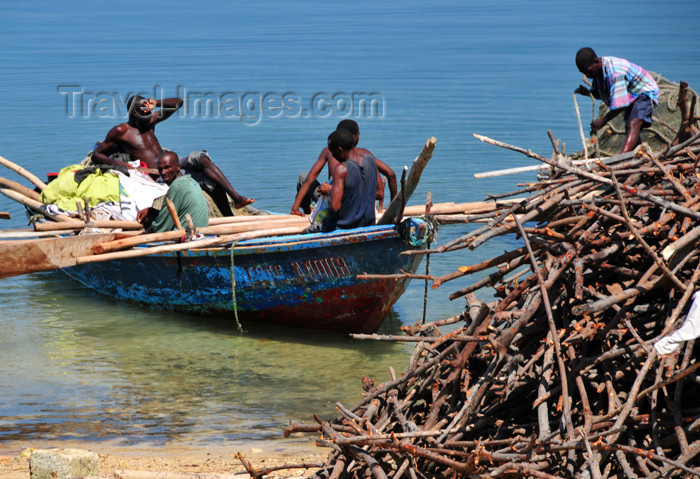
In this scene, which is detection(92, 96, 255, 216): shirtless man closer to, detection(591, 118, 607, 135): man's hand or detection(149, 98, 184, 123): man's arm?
detection(149, 98, 184, 123): man's arm

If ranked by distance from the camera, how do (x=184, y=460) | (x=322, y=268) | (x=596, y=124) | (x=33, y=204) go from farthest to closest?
(x=33, y=204), (x=596, y=124), (x=322, y=268), (x=184, y=460)

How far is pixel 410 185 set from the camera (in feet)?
24.2

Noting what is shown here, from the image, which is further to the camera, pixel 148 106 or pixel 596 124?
pixel 148 106

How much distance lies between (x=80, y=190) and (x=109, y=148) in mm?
674

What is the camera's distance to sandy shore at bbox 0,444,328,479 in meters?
5.47

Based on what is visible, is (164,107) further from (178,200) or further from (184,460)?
(184,460)

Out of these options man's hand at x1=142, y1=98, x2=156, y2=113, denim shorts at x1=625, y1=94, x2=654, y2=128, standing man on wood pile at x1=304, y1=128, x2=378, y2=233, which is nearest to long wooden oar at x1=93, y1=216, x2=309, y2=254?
standing man on wood pile at x1=304, y1=128, x2=378, y2=233

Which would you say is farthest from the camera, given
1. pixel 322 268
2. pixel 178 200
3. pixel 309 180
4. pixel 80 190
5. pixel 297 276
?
pixel 80 190

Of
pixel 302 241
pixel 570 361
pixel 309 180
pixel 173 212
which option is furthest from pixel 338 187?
pixel 570 361

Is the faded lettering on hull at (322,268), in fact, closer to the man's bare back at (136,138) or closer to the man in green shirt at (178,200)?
the man in green shirt at (178,200)

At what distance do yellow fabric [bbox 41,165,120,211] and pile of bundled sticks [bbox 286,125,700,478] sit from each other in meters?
6.05

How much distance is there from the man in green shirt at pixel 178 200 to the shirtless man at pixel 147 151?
83 cm

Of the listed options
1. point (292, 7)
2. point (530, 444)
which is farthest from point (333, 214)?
point (292, 7)

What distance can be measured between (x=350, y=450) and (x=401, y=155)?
1346 cm
